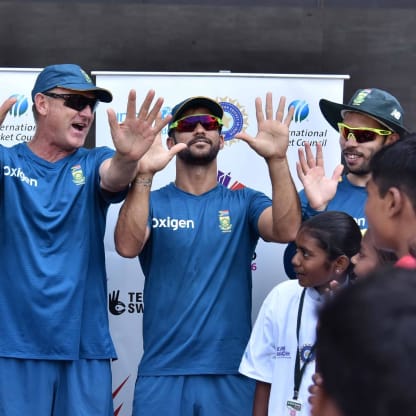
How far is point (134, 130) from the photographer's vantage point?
3621mm

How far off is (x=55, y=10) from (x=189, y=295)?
2.35 metres

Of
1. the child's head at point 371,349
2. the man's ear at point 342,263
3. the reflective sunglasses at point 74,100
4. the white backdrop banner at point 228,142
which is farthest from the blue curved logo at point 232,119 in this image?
the child's head at point 371,349

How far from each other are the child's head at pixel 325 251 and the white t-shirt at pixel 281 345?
0.24ft

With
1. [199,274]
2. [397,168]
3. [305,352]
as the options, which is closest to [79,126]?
[199,274]

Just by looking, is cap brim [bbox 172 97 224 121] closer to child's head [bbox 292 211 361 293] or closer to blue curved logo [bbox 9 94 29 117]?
child's head [bbox 292 211 361 293]

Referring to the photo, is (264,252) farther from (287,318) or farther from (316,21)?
(316,21)

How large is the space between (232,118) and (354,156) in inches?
32.2

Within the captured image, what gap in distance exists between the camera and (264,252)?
14.7ft

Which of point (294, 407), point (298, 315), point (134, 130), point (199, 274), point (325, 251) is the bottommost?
point (294, 407)

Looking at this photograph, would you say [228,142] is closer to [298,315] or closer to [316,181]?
[316,181]

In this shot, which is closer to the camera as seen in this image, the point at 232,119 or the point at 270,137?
the point at 270,137

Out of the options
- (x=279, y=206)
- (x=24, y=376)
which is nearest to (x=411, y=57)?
(x=279, y=206)

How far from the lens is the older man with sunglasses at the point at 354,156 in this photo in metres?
3.88

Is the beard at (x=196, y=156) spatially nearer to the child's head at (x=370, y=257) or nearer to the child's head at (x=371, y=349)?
the child's head at (x=370, y=257)
